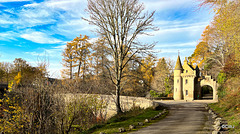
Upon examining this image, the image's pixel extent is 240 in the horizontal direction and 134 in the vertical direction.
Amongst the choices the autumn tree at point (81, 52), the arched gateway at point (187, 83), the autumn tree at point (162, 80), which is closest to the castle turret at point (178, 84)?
the arched gateway at point (187, 83)

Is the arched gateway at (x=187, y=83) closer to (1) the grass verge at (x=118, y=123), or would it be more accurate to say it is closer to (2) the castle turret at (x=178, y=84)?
(2) the castle turret at (x=178, y=84)

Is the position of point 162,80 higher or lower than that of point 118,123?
higher

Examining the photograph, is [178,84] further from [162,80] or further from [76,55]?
[76,55]

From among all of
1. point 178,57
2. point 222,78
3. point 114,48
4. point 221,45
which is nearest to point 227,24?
point 114,48

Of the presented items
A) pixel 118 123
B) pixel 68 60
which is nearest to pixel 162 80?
pixel 68 60

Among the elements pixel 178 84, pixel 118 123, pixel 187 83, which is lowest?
pixel 118 123

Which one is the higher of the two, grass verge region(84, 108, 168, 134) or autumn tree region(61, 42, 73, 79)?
autumn tree region(61, 42, 73, 79)

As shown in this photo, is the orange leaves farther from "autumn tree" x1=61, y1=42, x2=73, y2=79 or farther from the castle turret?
the castle turret

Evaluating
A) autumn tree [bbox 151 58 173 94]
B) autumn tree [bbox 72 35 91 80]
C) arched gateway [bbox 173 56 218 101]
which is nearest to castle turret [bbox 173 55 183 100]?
arched gateway [bbox 173 56 218 101]

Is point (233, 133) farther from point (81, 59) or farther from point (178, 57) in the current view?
point (178, 57)

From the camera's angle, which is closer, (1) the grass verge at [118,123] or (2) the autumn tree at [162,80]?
(1) the grass verge at [118,123]

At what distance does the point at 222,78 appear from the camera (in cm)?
2656

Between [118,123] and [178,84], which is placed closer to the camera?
[118,123]

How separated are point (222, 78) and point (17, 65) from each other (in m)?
46.9
